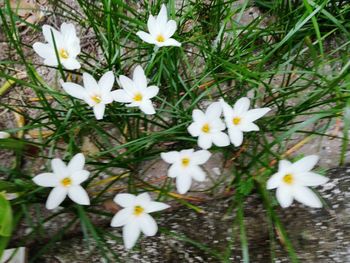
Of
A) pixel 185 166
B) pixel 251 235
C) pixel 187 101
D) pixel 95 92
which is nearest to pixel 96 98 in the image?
pixel 95 92

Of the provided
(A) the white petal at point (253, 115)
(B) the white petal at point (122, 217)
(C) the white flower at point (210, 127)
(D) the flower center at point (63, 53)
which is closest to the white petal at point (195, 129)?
(C) the white flower at point (210, 127)

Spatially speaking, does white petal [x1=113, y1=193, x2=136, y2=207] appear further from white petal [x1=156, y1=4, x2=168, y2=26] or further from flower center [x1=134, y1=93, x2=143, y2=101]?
white petal [x1=156, y1=4, x2=168, y2=26]

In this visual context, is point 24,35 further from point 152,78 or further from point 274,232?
point 274,232

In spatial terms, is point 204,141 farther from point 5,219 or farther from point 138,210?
point 5,219

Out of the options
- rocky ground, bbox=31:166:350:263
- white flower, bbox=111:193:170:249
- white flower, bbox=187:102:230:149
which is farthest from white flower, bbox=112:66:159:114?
rocky ground, bbox=31:166:350:263

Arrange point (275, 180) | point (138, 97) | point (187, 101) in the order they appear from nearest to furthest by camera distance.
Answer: point (275, 180)
point (138, 97)
point (187, 101)

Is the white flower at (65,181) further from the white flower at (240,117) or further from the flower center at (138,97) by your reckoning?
the white flower at (240,117)
